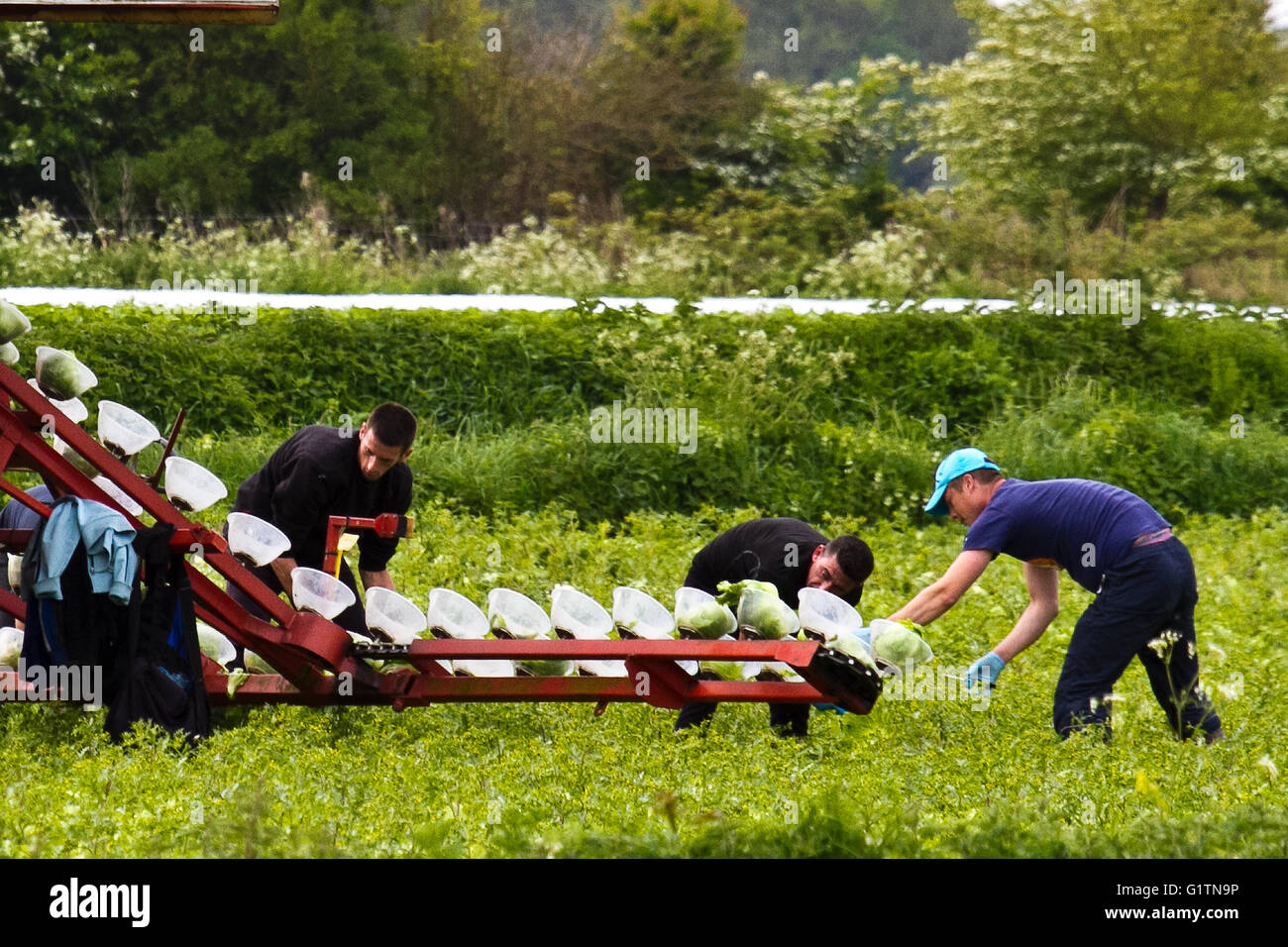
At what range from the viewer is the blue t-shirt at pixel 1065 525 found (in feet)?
20.1

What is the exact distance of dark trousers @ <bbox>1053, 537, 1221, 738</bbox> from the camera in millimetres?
6121

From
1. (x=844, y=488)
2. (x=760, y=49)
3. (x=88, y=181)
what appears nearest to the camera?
(x=844, y=488)

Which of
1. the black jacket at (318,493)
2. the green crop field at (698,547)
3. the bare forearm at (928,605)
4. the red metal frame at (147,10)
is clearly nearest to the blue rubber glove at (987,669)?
the green crop field at (698,547)

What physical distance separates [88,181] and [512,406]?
51.6 feet

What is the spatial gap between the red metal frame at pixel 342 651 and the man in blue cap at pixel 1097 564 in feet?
2.27

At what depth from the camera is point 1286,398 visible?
14.4 meters

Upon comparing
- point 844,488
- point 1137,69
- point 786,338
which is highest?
point 1137,69

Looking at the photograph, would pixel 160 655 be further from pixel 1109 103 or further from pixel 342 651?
pixel 1109 103

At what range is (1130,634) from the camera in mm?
6148

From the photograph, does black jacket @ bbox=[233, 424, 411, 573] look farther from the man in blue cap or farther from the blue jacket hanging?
the man in blue cap

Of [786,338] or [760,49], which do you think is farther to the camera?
[760,49]
